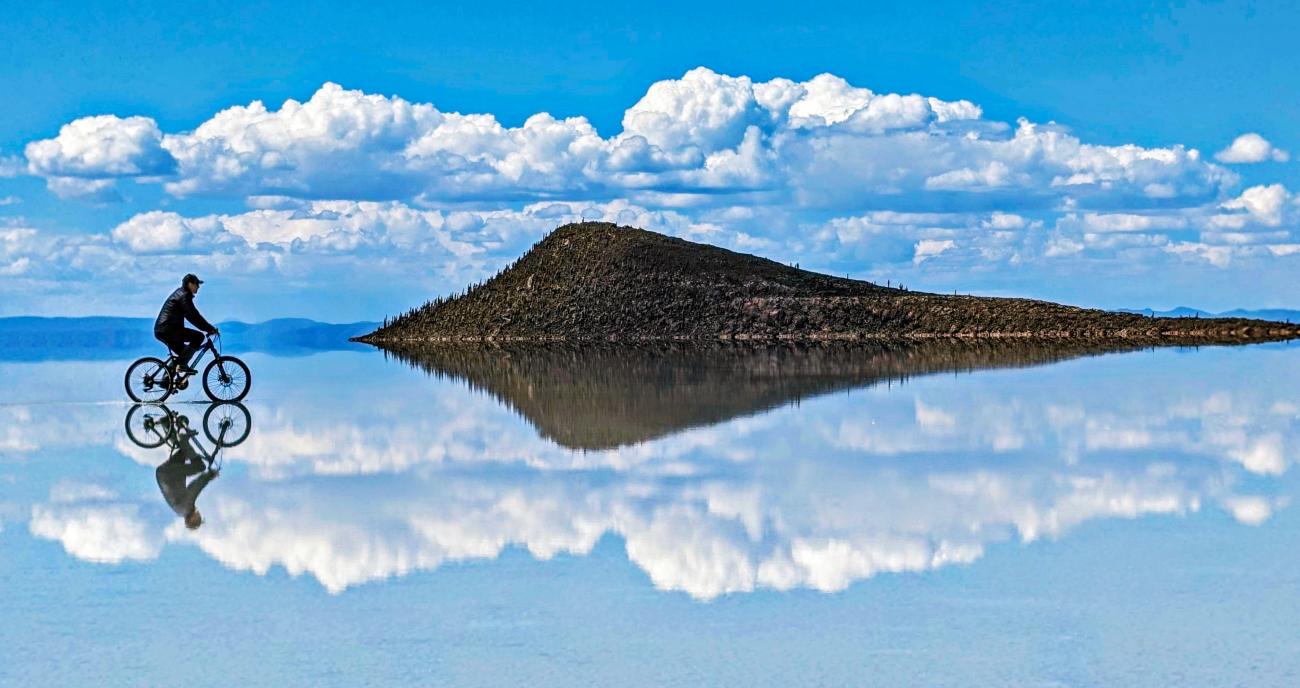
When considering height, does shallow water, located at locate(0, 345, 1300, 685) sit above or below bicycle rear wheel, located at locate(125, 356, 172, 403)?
below

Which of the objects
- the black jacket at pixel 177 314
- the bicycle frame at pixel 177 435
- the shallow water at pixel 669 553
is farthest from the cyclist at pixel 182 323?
the shallow water at pixel 669 553

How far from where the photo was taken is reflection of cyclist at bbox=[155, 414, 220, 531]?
12562mm

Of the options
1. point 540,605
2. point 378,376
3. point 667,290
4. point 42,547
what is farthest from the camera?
point 667,290

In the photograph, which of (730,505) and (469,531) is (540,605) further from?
(730,505)

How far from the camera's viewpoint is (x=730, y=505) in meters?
12.4

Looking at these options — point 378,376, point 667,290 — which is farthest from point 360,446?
point 667,290

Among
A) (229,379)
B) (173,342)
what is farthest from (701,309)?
(173,342)

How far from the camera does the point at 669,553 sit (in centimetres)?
1020

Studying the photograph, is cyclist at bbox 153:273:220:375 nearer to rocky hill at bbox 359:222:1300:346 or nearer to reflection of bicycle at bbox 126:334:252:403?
reflection of bicycle at bbox 126:334:252:403

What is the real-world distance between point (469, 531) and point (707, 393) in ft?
53.4

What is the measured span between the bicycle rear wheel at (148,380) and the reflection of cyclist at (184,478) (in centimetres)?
663

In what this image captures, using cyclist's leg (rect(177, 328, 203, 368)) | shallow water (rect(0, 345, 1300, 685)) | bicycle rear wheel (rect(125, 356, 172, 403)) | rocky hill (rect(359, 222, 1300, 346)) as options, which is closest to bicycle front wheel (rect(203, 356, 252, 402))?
cyclist's leg (rect(177, 328, 203, 368))

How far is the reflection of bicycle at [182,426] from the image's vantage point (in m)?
18.9

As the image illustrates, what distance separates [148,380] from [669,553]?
18128 millimetres
